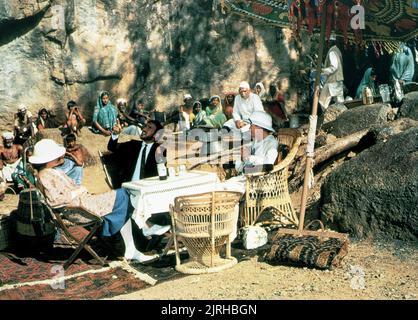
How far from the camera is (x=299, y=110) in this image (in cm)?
1641

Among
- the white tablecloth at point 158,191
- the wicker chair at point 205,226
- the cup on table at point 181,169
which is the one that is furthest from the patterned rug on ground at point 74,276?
the cup on table at point 181,169

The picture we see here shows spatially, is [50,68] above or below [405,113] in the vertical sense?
above

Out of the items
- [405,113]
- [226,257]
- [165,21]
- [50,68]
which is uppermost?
[165,21]

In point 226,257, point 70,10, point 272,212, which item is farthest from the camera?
point 70,10

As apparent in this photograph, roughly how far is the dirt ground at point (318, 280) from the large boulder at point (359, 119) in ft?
15.5

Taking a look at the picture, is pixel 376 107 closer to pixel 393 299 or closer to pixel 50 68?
pixel 393 299

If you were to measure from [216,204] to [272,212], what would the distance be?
2.15 meters

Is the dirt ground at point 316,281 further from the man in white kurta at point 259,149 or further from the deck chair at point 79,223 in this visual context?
the man in white kurta at point 259,149

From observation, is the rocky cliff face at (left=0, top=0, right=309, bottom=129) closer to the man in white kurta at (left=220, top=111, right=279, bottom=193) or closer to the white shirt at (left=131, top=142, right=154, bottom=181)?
the white shirt at (left=131, top=142, right=154, bottom=181)

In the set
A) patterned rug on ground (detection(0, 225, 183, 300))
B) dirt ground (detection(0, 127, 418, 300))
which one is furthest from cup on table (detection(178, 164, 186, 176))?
dirt ground (detection(0, 127, 418, 300))

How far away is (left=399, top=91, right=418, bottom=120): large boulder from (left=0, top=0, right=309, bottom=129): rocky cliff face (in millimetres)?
6350

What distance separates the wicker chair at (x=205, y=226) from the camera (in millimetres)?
5598
